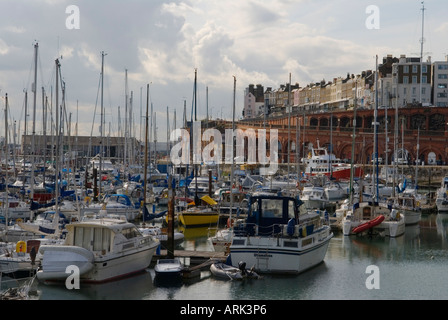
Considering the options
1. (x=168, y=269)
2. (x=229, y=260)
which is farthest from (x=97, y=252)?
(x=229, y=260)

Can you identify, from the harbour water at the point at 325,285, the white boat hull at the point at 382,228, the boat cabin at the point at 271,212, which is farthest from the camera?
the white boat hull at the point at 382,228

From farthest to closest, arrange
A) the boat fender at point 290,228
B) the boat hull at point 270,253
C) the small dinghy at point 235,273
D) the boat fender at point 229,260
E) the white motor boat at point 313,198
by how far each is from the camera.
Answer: the white motor boat at point 313,198, the boat fender at point 229,260, the boat fender at point 290,228, the boat hull at point 270,253, the small dinghy at point 235,273

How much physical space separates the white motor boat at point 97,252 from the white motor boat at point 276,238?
407 centimetres

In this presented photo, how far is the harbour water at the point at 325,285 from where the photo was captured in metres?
24.2

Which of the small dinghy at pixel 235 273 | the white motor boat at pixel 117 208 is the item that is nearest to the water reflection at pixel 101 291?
the small dinghy at pixel 235 273

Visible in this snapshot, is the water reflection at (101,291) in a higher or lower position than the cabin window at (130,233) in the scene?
lower

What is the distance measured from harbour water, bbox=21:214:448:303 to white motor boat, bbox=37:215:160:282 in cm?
43

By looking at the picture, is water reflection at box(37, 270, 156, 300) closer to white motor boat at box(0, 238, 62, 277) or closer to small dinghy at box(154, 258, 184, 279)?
small dinghy at box(154, 258, 184, 279)

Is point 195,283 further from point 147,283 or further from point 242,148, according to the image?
point 242,148

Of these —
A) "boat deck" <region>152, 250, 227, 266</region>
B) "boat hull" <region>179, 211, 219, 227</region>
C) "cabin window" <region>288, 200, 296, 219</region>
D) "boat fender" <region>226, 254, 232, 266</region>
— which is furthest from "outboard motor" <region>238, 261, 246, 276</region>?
"boat hull" <region>179, 211, 219, 227</region>

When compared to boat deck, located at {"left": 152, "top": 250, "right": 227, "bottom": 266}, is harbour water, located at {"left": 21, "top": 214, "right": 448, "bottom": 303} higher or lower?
lower

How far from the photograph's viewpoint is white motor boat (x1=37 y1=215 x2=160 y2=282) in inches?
957

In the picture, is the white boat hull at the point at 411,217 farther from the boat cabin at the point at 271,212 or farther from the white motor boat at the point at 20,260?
the white motor boat at the point at 20,260
